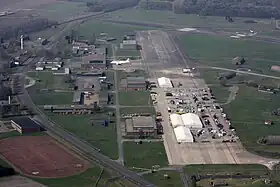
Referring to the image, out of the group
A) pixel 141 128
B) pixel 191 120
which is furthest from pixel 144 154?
pixel 191 120

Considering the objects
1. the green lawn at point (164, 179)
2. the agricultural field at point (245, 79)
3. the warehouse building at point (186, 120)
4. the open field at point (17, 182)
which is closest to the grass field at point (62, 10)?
the agricultural field at point (245, 79)

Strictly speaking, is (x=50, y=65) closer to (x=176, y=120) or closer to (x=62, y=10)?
(x=176, y=120)

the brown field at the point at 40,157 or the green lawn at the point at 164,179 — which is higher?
the brown field at the point at 40,157

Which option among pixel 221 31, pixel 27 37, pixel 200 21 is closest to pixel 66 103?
pixel 27 37

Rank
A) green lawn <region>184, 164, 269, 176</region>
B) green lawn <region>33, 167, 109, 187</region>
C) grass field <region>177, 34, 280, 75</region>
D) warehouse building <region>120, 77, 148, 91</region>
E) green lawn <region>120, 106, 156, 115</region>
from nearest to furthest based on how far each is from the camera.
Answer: green lawn <region>33, 167, 109, 187</region> < green lawn <region>184, 164, 269, 176</region> < green lawn <region>120, 106, 156, 115</region> < warehouse building <region>120, 77, 148, 91</region> < grass field <region>177, 34, 280, 75</region>

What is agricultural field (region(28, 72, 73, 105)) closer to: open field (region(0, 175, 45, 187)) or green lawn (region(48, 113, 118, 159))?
green lawn (region(48, 113, 118, 159))

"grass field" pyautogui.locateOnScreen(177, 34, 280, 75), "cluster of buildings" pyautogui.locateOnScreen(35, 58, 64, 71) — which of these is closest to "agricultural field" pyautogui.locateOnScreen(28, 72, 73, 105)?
"cluster of buildings" pyautogui.locateOnScreen(35, 58, 64, 71)

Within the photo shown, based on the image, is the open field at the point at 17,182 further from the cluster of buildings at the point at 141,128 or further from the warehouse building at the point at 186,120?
the warehouse building at the point at 186,120
